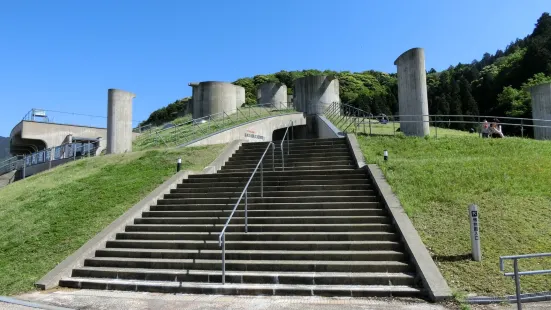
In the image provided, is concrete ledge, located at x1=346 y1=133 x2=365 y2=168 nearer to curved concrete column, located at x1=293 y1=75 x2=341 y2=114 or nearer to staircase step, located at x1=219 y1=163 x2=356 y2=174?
staircase step, located at x1=219 y1=163 x2=356 y2=174

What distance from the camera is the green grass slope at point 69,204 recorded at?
8.13m

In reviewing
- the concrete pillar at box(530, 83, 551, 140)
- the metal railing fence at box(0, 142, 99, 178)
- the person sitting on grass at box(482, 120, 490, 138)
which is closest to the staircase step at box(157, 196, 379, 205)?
the person sitting on grass at box(482, 120, 490, 138)

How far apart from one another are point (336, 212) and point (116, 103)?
44.1 feet

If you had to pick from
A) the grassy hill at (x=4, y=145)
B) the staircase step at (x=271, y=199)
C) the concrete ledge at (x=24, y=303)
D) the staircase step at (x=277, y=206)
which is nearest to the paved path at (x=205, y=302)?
the concrete ledge at (x=24, y=303)

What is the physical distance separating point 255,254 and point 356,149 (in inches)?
282

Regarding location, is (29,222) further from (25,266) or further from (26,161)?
(26,161)

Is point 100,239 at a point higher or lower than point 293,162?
lower

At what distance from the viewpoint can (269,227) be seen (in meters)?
8.64

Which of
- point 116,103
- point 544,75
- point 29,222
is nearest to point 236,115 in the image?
point 116,103

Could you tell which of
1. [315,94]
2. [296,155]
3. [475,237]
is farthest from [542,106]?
[315,94]

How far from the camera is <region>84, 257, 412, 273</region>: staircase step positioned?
6.91 meters

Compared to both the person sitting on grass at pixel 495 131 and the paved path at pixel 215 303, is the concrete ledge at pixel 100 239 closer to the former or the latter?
the paved path at pixel 215 303

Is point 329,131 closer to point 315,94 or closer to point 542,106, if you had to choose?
point 542,106

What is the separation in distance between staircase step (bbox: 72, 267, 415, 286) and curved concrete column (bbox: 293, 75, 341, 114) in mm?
26750
